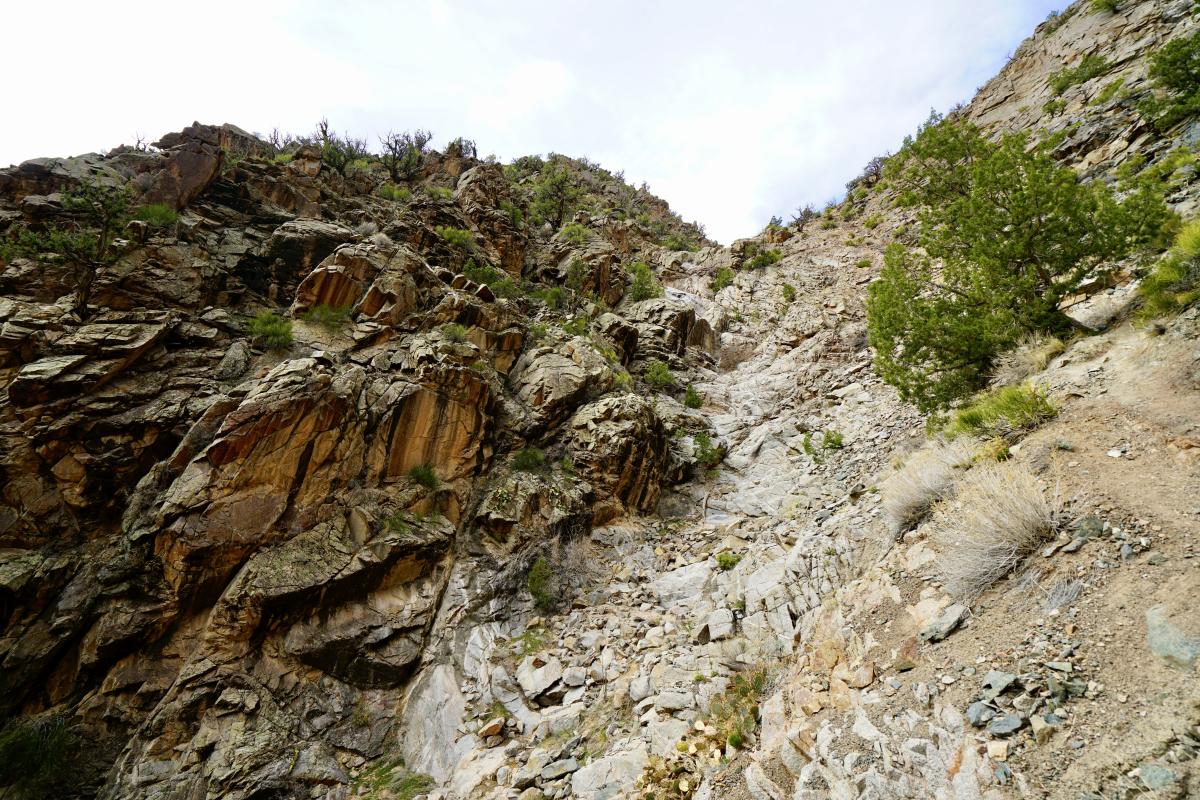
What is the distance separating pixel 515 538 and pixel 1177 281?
14.3 metres

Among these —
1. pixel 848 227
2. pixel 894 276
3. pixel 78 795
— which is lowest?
pixel 78 795

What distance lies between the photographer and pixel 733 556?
1238cm

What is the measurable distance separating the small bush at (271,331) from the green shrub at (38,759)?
10362 millimetres

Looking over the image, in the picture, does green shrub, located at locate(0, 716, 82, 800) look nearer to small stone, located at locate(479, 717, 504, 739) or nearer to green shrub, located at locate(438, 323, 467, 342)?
small stone, located at locate(479, 717, 504, 739)

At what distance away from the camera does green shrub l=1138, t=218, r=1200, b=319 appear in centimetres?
640

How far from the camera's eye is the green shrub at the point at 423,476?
1419 centimetres

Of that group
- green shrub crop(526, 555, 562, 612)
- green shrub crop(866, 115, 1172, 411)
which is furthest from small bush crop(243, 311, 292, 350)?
green shrub crop(866, 115, 1172, 411)

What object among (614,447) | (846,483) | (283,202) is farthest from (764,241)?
(283,202)

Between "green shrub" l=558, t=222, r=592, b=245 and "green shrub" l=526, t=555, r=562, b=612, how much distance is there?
75.2 feet

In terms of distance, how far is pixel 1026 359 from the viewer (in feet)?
26.5

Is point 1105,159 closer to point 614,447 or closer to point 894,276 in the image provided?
point 894,276

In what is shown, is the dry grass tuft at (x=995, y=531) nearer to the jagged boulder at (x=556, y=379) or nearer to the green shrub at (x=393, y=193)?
the jagged boulder at (x=556, y=379)

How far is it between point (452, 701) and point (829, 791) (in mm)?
8669

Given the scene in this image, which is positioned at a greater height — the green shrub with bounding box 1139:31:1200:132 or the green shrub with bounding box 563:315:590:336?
the green shrub with bounding box 563:315:590:336
